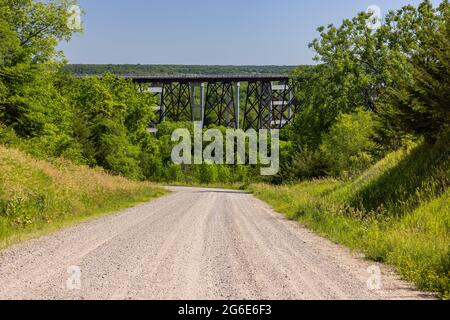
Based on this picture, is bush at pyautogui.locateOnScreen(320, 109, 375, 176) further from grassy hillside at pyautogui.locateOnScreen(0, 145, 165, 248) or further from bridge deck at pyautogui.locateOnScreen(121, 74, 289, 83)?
bridge deck at pyautogui.locateOnScreen(121, 74, 289, 83)

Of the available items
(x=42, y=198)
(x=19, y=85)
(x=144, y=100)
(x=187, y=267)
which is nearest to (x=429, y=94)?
(x=187, y=267)

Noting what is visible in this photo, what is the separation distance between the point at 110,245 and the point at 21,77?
19.2 metres

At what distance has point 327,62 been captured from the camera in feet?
155

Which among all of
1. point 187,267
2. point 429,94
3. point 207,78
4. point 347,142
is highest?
point 207,78

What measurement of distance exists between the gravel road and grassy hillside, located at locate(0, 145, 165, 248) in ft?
4.64

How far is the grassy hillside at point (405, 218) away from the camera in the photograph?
806cm

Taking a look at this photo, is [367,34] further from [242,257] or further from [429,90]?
[242,257]

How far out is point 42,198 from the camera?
53.0 feet

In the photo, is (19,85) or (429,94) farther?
(19,85)

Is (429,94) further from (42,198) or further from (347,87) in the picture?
(347,87)

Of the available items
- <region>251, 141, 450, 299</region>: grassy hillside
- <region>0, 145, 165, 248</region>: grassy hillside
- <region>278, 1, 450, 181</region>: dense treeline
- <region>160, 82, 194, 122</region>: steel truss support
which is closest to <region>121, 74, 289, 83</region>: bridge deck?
<region>160, 82, 194, 122</region>: steel truss support

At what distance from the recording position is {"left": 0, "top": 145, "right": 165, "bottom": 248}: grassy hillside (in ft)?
44.5

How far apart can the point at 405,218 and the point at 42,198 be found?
34.6ft

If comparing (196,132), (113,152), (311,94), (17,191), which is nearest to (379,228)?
(17,191)
